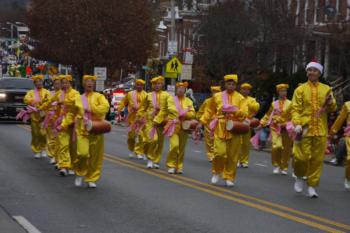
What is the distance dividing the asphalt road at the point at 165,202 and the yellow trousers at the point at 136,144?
2178mm

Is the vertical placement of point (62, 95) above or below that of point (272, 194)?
above

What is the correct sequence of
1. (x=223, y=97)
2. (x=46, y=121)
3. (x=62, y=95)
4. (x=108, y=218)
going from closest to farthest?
1. (x=108, y=218)
2. (x=223, y=97)
3. (x=62, y=95)
4. (x=46, y=121)

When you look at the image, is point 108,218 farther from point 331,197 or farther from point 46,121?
point 46,121

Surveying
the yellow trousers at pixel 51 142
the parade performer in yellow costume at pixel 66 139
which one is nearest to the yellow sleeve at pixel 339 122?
the parade performer in yellow costume at pixel 66 139

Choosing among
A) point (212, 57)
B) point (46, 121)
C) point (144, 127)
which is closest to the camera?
point (46, 121)

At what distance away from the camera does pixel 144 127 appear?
66.4 ft

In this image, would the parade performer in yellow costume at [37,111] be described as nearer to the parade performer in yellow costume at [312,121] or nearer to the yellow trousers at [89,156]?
the yellow trousers at [89,156]

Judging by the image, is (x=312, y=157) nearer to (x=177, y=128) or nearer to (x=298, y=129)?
(x=298, y=129)

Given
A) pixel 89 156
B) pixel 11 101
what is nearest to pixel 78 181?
pixel 89 156

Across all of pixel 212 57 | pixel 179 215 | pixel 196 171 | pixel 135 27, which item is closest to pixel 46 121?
pixel 196 171

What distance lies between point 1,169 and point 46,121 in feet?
6.42

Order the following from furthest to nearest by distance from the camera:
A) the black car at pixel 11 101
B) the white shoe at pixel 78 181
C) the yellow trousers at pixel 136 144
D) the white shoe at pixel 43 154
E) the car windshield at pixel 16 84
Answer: the car windshield at pixel 16 84 → the black car at pixel 11 101 → the yellow trousers at pixel 136 144 → the white shoe at pixel 43 154 → the white shoe at pixel 78 181

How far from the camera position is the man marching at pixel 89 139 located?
14.2 metres

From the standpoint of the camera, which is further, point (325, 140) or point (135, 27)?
point (135, 27)
